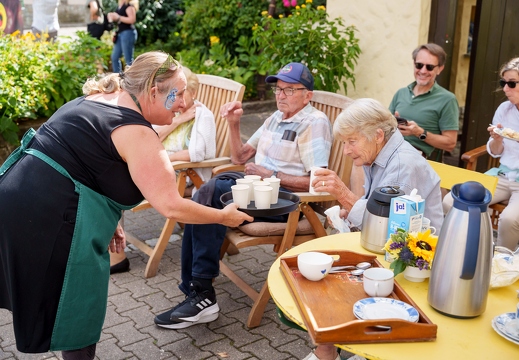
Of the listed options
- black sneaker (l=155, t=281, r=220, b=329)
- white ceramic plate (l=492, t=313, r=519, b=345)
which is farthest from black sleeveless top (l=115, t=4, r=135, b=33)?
white ceramic plate (l=492, t=313, r=519, b=345)

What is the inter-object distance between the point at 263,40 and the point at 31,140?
4.11 metres

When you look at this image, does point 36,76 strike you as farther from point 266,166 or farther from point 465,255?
point 465,255

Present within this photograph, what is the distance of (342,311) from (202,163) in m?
2.47

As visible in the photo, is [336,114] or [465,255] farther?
[336,114]

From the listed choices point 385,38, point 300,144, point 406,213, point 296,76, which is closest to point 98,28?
point 385,38

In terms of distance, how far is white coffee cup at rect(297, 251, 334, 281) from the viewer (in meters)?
2.20

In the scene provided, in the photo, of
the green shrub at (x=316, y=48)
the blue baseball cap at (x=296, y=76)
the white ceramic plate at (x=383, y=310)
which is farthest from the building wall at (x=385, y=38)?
the white ceramic plate at (x=383, y=310)

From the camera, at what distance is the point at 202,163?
431 cm

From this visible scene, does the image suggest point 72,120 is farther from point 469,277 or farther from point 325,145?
point 325,145

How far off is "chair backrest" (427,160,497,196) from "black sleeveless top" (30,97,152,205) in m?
1.69

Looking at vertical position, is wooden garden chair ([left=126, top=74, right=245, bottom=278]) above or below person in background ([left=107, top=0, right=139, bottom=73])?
below

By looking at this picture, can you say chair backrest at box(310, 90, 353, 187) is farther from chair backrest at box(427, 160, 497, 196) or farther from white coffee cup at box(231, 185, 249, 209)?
white coffee cup at box(231, 185, 249, 209)

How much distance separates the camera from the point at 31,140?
2.52 meters

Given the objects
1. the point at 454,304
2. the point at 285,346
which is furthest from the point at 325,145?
the point at 454,304
